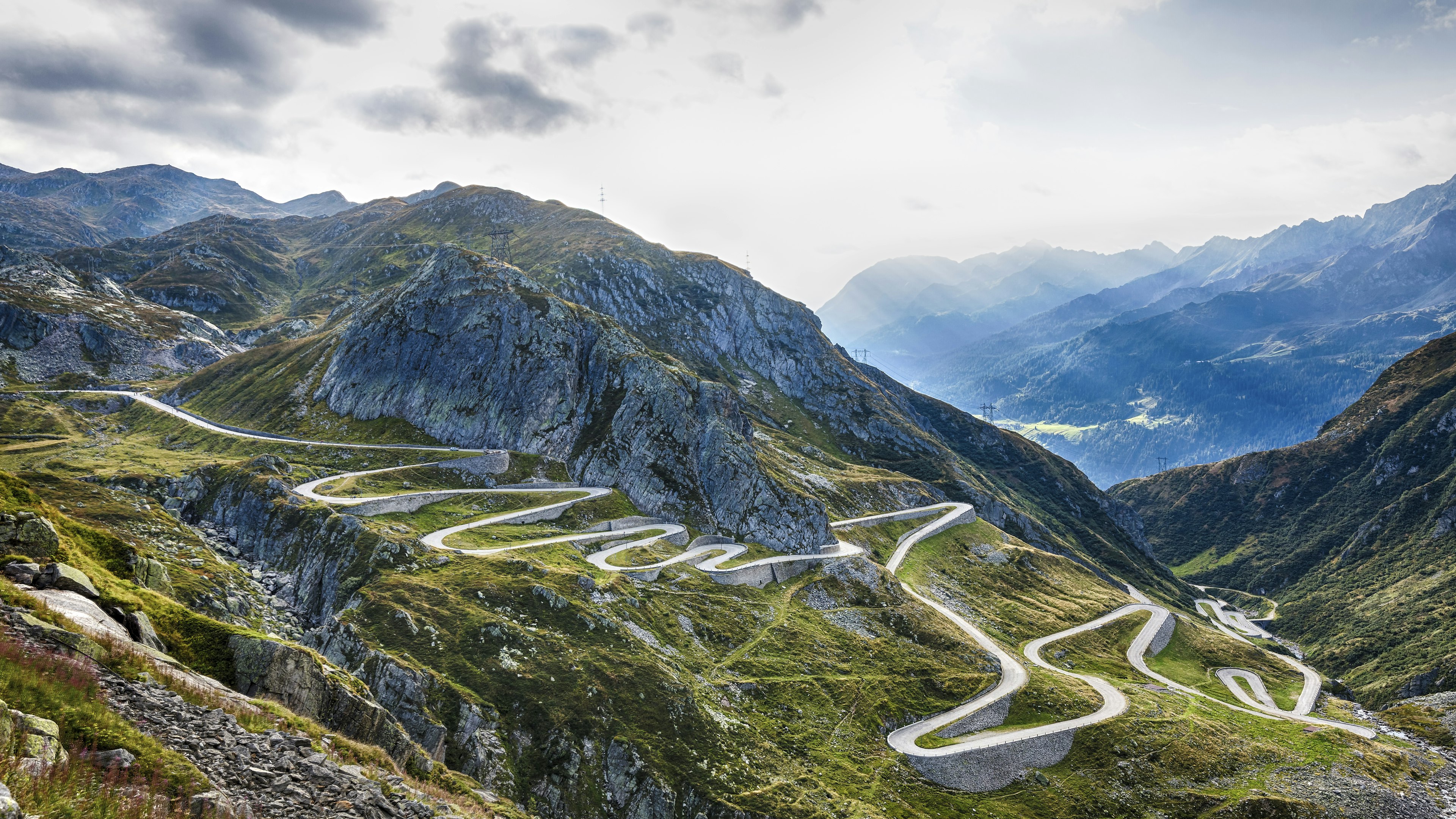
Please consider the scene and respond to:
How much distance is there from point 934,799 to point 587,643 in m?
39.2

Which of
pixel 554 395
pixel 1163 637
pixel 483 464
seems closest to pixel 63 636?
pixel 483 464

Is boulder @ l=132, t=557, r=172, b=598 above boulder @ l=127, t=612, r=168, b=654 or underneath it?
underneath

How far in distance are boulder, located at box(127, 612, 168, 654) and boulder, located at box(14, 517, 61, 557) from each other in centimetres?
440

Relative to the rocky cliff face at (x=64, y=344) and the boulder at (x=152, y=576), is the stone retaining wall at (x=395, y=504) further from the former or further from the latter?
the rocky cliff face at (x=64, y=344)

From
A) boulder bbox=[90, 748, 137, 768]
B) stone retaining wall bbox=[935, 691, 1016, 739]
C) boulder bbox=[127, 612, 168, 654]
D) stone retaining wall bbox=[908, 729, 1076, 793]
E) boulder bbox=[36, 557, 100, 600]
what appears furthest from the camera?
stone retaining wall bbox=[935, 691, 1016, 739]

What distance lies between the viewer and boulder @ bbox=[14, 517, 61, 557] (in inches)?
942

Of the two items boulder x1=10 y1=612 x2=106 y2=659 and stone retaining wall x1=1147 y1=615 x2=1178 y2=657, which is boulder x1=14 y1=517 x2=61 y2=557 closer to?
boulder x1=10 y1=612 x2=106 y2=659

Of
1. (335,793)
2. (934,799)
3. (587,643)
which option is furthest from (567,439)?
(335,793)

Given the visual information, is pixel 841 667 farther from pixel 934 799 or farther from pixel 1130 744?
pixel 1130 744

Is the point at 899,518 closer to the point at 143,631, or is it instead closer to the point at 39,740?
the point at 143,631

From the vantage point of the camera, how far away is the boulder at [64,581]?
2272 centimetres

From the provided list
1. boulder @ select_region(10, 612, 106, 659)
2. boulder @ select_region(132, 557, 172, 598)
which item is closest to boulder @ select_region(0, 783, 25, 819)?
boulder @ select_region(10, 612, 106, 659)

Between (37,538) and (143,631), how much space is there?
5890 mm

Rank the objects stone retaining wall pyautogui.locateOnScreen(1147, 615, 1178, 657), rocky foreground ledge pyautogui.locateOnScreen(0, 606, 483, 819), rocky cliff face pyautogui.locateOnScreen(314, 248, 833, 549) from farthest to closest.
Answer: stone retaining wall pyautogui.locateOnScreen(1147, 615, 1178, 657), rocky cliff face pyautogui.locateOnScreen(314, 248, 833, 549), rocky foreground ledge pyautogui.locateOnScreen(0, 606, 483, 819)
